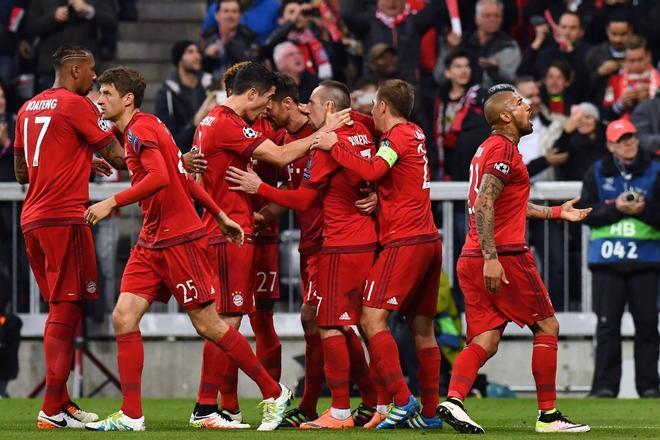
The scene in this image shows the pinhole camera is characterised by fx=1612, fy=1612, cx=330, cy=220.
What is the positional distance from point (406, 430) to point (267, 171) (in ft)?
7.03

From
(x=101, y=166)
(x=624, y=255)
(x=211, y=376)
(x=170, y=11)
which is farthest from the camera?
(x=170, y=11)

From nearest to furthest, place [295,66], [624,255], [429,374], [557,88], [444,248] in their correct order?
[429,374] < [624,255] < [444,248] < [557,88] < [295,66]

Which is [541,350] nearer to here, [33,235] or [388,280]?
[388,280]

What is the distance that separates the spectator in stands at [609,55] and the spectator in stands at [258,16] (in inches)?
150

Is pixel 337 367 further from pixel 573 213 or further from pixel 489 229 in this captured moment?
pixel 573 213

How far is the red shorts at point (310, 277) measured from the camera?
36.6 feet

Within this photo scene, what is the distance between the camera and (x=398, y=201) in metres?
10.8

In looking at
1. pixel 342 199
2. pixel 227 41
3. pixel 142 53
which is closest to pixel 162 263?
pixel 342 199

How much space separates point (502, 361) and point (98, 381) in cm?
395

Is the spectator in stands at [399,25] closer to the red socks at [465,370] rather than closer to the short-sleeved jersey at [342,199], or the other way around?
the short-sleeved jersey at [342,199]

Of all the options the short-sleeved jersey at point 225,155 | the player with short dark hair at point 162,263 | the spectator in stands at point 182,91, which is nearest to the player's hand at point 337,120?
the short-sleeved jersey at point 225,155

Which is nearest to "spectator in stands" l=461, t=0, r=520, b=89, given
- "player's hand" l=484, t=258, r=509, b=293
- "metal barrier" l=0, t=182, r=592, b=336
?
"metal barrier" l=0, t=182, r=592, b=336

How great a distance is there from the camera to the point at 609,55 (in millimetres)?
17688

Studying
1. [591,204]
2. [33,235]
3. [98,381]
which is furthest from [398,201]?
[98,381]
